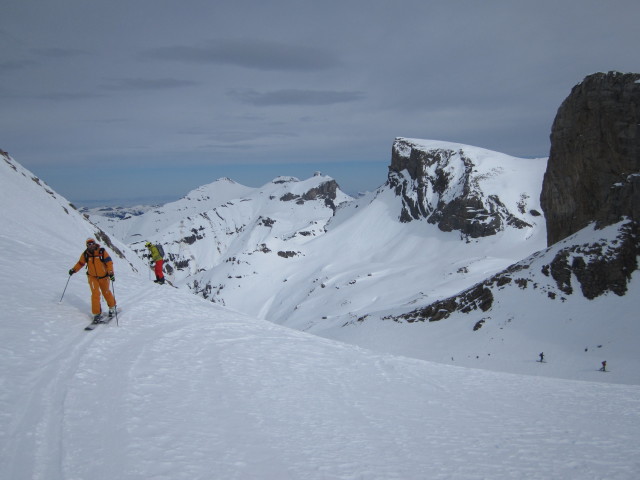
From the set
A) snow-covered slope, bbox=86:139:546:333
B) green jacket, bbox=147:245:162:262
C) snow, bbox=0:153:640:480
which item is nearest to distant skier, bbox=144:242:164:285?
green jacket, bbox=147:245:162:262

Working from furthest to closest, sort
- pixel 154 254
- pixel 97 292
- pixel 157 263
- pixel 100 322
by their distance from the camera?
pixel 154 254
pixel 157 263
pixel 97 292
pixel 100 322

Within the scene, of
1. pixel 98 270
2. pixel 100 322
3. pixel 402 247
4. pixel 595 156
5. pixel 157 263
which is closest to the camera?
pixel 100 322

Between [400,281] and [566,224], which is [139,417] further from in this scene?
[400,281]

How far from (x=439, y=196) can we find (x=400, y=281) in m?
49.1

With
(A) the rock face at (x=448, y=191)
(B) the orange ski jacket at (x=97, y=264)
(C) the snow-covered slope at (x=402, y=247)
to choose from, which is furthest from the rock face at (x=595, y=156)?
(A) the rock face at (x=448, y=191)

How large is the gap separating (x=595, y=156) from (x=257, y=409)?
47.3 metres

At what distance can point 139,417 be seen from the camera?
5793 mm

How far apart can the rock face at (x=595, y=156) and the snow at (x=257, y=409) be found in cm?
3418

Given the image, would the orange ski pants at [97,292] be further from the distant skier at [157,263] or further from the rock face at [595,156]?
the rock face at [595,156]

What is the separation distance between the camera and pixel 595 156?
4047cm

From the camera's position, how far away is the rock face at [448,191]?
9856 centimetres

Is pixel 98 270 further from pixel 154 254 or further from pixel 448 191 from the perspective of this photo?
pixel 448 191

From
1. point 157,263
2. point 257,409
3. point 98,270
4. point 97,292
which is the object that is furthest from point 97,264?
point 157,263

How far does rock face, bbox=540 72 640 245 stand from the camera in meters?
36.3
